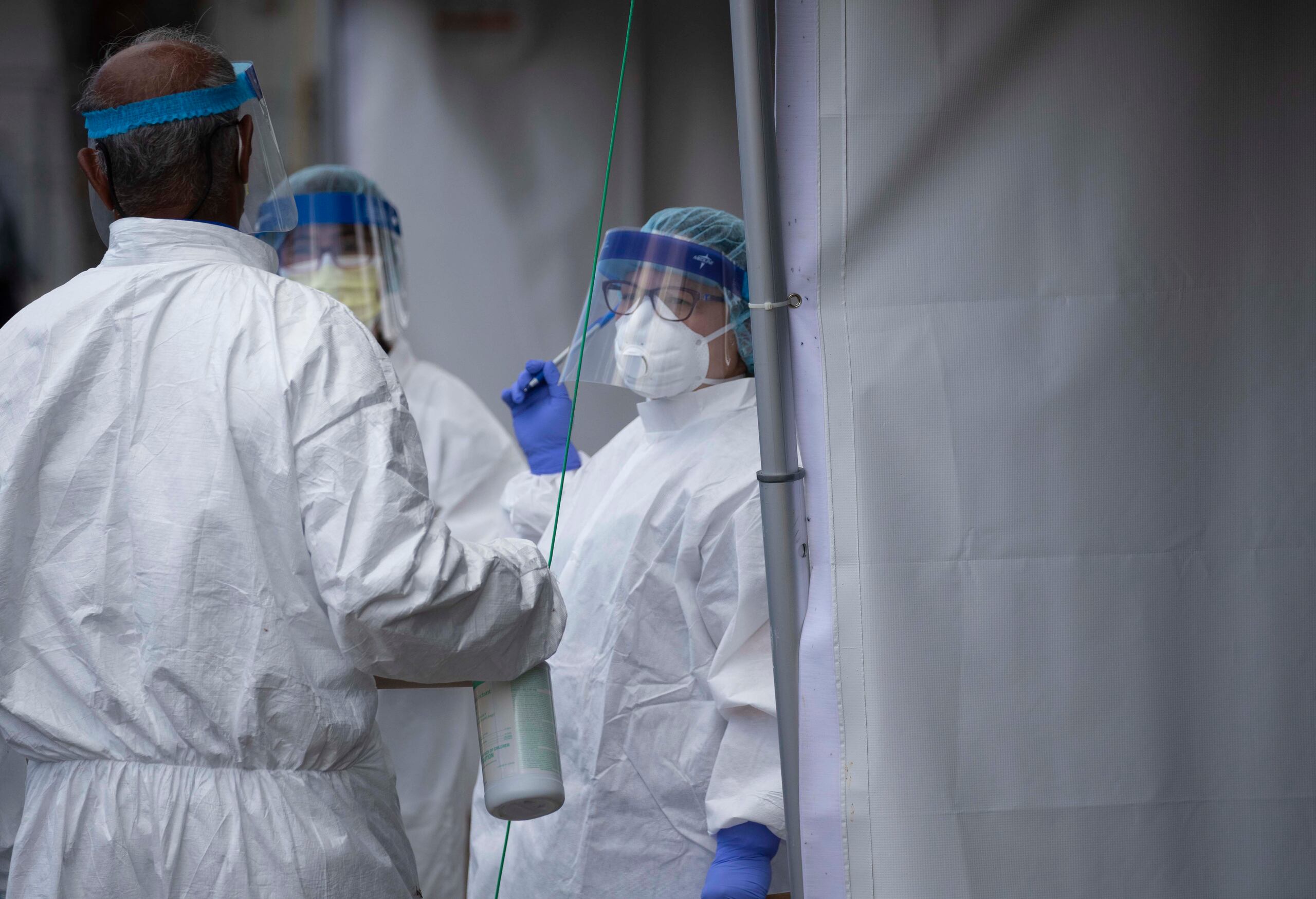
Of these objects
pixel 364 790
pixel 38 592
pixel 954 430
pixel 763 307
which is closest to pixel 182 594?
pixel 38 592

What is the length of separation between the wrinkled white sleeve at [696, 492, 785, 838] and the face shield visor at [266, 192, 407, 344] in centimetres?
167

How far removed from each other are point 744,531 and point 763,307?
1.61 feet

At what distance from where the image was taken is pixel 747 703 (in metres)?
1.65

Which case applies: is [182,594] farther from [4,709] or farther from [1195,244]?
[1195,244]

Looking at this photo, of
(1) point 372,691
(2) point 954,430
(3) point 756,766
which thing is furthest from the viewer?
(3) point 756,766

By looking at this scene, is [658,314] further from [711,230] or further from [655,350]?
[711,230]

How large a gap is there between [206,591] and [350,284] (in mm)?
1914

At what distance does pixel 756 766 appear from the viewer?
164 centimetres

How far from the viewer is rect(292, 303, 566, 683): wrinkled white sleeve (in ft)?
4.12

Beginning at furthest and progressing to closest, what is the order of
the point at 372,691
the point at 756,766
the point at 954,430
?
1. the point at 756,766
2. the point at 372,691
3. the point at 954,430

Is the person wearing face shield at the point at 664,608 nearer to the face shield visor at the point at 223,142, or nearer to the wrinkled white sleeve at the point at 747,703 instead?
the wrinkled white sleeve at the point at 747,703

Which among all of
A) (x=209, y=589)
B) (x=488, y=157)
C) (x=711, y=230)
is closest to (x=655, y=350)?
(x=711, y=230)

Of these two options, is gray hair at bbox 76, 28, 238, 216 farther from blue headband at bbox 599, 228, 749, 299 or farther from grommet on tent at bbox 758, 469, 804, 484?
grommet on tent at bbox 758, 469, 804, 484

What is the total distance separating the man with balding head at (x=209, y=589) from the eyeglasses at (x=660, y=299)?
0.59 metres
